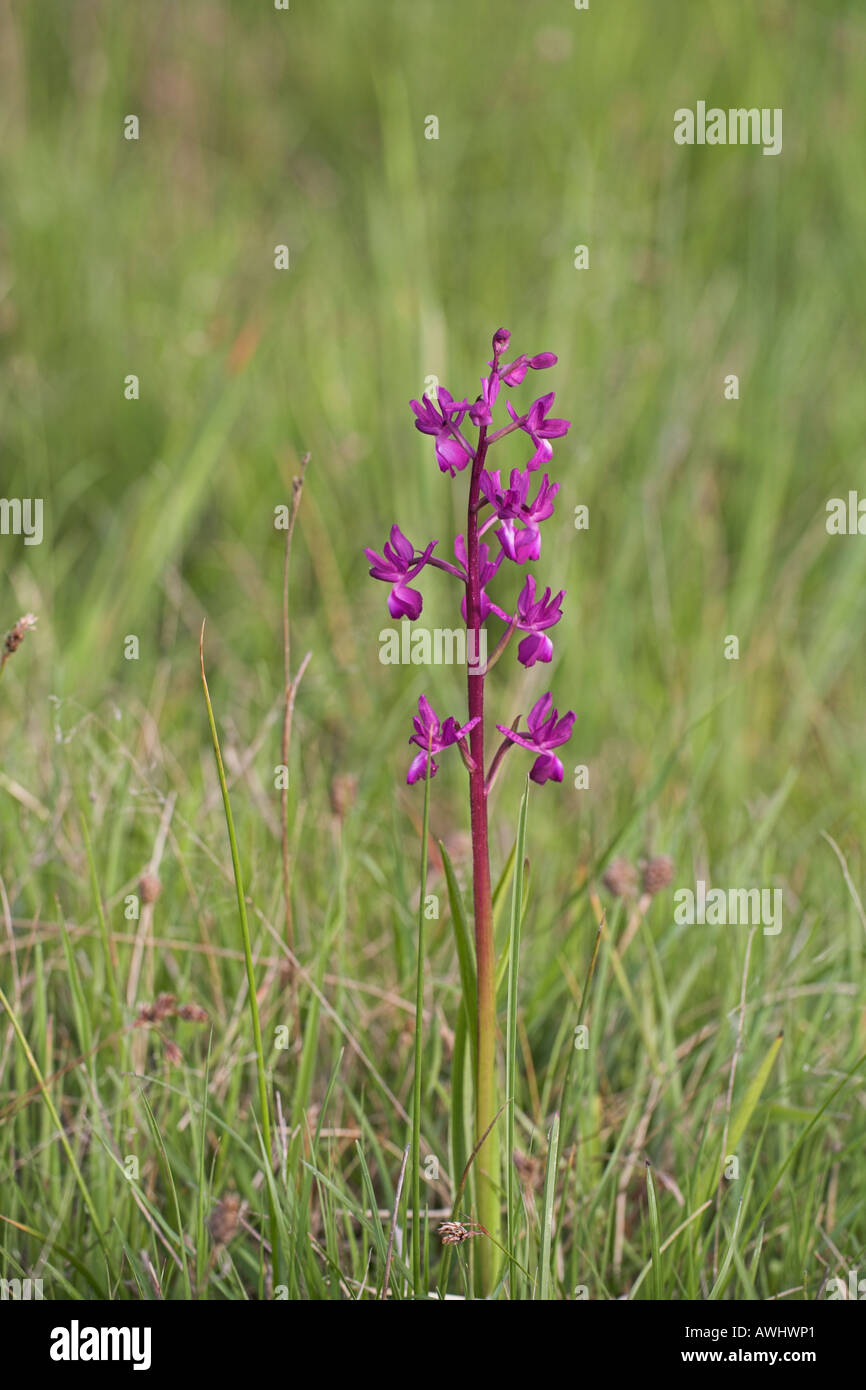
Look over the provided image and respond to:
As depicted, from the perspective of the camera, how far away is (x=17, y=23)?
17.5 ft

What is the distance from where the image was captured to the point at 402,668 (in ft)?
10.3

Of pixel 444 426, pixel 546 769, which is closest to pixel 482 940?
pixel 546 769

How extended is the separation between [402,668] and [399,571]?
1712 mm

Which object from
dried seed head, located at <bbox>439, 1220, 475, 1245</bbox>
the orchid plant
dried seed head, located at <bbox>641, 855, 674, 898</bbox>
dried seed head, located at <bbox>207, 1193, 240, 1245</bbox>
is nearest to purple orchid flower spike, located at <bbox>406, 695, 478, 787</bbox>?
the orchid plant

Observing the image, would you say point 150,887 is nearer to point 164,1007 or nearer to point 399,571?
point 164,1007

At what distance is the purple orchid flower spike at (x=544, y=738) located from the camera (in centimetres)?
144

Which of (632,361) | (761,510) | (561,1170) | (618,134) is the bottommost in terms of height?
(561,1170)

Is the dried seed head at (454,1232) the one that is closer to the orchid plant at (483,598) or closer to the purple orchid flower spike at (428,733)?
the orchid plant at (483,598)

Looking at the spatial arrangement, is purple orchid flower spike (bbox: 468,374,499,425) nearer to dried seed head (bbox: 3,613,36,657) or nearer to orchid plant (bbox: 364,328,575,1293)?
orchid plant (bbox: 364,328,575,1293)

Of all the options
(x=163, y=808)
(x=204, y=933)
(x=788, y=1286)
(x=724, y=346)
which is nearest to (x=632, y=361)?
(x=724, y=346)

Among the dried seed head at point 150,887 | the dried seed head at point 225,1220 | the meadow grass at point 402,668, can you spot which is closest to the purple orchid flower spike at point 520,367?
the meadow grass at point 402,668

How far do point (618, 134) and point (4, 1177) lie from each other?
3976 mm

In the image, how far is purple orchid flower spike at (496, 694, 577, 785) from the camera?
1.44m
